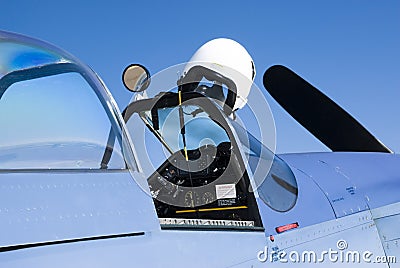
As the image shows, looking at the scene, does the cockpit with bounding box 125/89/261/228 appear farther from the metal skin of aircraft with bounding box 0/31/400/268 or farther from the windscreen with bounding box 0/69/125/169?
the windscreen with bounding box 0/69/125/169

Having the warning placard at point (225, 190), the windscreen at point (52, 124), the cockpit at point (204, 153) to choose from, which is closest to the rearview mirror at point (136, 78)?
the cockpit at point (204, 153)

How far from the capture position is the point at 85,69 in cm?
262

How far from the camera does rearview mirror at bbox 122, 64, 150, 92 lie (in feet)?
12.1

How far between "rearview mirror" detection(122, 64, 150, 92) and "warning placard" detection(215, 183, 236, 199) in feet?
2.68

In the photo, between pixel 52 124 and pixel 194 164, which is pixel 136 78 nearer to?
pixel 194 164

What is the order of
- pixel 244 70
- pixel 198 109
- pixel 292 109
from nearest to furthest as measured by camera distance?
pixel 198 109 < pixel 244 70 < pixel 292 109

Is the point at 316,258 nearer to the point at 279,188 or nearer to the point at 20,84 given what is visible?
the point at 279,188

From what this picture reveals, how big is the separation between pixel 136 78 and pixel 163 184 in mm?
888

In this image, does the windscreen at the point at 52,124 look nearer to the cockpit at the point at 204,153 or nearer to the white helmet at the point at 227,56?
the cockpit at the point at 204,153

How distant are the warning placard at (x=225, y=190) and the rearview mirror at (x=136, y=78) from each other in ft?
2.68

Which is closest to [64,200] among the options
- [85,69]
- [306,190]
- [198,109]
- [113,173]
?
[113,173]

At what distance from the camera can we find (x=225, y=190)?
3686 millimetres

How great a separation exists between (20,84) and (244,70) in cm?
356

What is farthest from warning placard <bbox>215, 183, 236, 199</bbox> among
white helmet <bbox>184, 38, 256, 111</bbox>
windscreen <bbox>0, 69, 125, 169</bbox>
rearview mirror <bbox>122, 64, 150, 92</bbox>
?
white helmet <bbox>184, 38, 256, 111</bbox>
